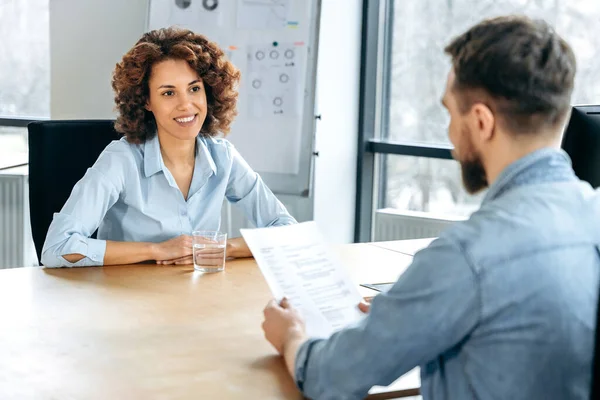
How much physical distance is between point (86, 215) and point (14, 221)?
7.26 ft

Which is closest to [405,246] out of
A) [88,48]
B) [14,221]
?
[88,48]

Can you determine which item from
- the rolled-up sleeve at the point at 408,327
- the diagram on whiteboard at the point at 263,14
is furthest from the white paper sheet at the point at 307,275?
the diagram on whiteboard at the point at 263,14

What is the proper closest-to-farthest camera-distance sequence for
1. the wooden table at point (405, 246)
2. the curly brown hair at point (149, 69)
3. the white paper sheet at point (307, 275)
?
the white paper sheet at point (307, 275) → the wooden table at point (405, 246) → the curly brown hair at point (149, 69)

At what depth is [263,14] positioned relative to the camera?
382 centimetres

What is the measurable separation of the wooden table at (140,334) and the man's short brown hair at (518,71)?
498 mm

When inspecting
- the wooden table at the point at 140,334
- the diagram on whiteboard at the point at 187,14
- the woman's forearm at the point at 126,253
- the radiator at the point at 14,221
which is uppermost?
the diagram on whiteboard at the point at 187,14

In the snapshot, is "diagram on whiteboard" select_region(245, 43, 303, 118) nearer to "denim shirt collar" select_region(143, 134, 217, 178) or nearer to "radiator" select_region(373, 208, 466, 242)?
"radiator" select_region(373, 208, 466, 242)

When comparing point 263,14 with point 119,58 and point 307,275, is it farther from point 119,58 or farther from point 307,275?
point 307,275

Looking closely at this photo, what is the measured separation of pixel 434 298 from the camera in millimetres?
1157

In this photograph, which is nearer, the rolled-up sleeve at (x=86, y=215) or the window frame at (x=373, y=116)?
the rolled-up sleeve at (x=86, y=215)

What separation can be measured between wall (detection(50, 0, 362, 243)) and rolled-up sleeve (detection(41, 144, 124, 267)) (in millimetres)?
1778

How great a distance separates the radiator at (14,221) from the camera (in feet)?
14.0

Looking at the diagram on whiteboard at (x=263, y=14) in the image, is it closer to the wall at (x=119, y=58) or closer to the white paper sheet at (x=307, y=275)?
the wall at (x=119, y=58)

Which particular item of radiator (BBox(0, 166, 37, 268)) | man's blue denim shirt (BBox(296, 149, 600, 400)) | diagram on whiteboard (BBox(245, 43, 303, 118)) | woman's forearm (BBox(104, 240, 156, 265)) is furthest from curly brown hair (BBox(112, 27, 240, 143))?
radiator (BBox(0, 166, 37, 268))
